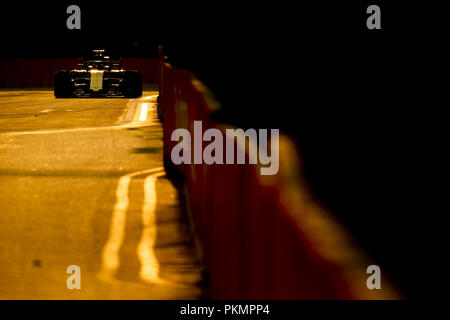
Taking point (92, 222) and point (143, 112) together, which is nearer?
point (92, 222)

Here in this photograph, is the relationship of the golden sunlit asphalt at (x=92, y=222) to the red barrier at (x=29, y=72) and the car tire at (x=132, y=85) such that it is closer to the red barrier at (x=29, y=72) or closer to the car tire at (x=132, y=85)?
the car tire at (x=132, y=85)

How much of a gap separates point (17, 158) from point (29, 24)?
56709mm

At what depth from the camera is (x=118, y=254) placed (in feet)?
23.5

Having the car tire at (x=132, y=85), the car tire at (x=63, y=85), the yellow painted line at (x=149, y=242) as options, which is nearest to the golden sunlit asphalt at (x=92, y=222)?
the yellow painted line at (x=149, y=242)

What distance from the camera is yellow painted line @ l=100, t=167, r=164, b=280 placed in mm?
6684

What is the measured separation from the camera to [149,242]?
25.3 feet

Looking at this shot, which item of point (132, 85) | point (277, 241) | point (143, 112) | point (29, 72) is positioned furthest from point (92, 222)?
point (29, 72)

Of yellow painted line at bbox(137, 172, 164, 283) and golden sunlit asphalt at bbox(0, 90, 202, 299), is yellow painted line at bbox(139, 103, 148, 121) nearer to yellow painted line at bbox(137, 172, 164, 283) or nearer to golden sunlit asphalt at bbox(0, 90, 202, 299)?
golden sunlit asphalt at bbox(0, 90, 202, 299)

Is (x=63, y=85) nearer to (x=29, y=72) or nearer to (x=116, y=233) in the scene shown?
(x=29, y=72)

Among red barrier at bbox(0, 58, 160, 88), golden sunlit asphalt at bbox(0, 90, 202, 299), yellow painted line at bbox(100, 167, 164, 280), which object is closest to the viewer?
golden sunlit asphalt at bbox(0, 90, 202, 299)

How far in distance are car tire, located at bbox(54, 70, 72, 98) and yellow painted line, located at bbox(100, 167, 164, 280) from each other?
25109 mm

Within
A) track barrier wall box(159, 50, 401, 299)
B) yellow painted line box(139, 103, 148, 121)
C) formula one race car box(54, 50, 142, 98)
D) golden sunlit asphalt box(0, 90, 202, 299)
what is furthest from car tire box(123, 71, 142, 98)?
track barrier wall box(159, 50, 401, 299)

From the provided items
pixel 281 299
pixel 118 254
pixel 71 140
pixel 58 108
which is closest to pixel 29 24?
pixel 58 108

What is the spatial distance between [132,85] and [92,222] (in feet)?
91.8
